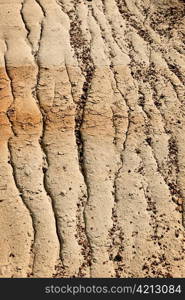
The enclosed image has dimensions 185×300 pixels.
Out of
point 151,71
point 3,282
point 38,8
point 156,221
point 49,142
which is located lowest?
point 3,282

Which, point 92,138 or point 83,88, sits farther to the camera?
point 83,88

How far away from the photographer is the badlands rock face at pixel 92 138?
679 cm

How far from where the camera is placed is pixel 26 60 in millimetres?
8758

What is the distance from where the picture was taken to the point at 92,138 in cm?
781

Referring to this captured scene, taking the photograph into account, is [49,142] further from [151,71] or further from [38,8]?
[38,8]

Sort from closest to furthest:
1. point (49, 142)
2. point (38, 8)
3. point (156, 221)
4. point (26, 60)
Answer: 1. point (156, 221)
2. point (49, 142)
3. point (26, 60)
4. point (38, 8)

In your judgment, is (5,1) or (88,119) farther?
(5,1)

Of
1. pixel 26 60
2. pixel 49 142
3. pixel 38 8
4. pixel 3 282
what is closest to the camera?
pixel 3 282

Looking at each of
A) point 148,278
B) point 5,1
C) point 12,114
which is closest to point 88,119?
point 12,114

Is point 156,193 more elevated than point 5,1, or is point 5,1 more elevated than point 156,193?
point 5,1

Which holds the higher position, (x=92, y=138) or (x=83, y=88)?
(x=83, y=88)

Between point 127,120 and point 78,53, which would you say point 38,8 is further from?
point 127,120

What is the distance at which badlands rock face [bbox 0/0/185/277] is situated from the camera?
6.79 metres

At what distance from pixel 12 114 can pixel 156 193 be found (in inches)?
112
